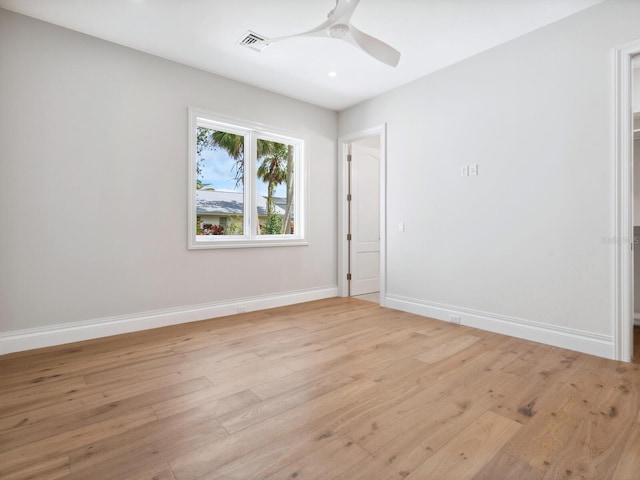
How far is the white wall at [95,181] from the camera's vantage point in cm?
277

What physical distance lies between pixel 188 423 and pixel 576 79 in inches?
152

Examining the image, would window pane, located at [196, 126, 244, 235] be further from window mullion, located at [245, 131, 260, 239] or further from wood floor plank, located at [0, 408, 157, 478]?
wood floor plank, located at [0, 408, 157, 478]

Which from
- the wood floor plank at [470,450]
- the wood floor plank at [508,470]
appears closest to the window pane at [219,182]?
the wood floor plank at [470,450]

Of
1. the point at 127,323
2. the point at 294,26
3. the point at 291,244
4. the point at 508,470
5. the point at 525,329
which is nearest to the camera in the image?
the point at 508,470

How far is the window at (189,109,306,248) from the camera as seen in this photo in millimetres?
3896

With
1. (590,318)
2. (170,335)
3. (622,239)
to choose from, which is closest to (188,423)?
(170,335)

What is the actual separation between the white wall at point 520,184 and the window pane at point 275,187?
156cm

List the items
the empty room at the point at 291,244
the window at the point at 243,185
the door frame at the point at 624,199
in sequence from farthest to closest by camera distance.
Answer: the window at the point at 243,185
the door frame at the point at 624,199
the empty room at the point at 291,244

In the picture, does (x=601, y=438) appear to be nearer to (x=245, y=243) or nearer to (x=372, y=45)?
(x=372, y=45)

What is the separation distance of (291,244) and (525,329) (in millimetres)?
2916

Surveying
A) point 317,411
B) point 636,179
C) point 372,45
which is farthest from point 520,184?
point 317,411

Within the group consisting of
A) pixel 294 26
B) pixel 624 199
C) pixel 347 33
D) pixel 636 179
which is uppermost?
pixel 294 26

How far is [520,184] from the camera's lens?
3109 millimetres

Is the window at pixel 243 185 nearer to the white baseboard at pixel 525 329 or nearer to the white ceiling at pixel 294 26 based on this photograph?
the white ceiling at pixel 294 26
